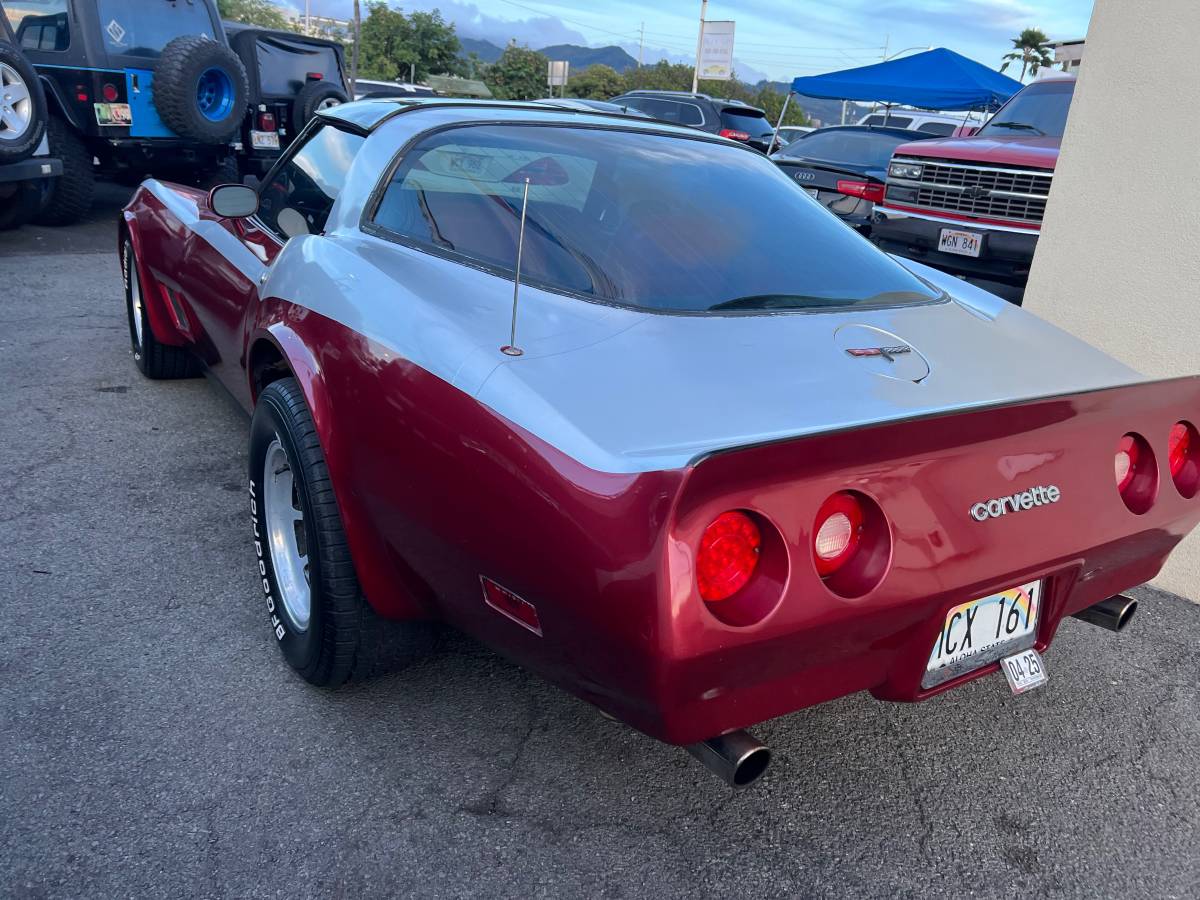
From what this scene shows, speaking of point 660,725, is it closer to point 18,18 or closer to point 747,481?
point 747,481

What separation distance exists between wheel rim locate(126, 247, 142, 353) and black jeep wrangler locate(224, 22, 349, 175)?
6.06 metres

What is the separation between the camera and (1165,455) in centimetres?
224

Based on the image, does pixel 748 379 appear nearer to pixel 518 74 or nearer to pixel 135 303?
pixel 135 303

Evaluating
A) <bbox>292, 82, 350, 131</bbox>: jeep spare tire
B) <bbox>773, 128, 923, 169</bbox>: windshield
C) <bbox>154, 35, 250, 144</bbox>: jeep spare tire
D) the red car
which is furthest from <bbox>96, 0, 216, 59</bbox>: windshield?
the red car

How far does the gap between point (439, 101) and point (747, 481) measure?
6.42 feet

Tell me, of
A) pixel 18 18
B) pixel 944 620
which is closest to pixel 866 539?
pixel 944 620

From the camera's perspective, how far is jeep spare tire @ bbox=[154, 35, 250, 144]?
27.5 feet

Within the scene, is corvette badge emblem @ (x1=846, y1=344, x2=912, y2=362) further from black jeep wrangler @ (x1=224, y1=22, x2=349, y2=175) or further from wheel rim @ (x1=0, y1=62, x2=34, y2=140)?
black jeep wrangler @ (x1=224, y1=22, x2=349, y2=175)

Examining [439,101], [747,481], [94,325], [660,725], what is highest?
[439,101]

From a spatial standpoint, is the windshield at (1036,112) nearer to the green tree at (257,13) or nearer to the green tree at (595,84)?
the green tree at (595,84)

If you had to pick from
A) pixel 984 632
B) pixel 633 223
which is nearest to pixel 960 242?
pixel 633 223

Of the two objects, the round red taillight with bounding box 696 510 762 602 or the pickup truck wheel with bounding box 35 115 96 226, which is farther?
the pickup truck wheel with bounding box 35 115 96 226

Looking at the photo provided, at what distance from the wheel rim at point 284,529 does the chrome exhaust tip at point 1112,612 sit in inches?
80.1

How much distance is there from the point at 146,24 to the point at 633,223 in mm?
8419
